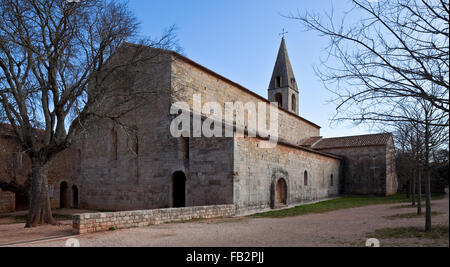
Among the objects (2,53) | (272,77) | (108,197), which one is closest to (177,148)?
(108,197)

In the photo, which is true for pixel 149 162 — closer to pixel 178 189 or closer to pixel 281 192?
pixel 178 189

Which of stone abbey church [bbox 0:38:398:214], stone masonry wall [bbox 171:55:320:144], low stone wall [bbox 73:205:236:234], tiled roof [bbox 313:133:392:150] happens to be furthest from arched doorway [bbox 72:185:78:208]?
tiled roof [bbox 313:133:392:150]

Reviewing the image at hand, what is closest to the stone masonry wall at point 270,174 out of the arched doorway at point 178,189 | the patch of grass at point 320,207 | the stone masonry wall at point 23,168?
the patch of grass at point 320,207

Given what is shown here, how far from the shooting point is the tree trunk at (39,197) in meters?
11.5

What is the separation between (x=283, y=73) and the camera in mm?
33031

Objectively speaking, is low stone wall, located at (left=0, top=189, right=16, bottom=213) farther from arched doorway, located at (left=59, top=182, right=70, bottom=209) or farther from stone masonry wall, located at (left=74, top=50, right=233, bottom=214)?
stone masonry wall, located at (left=74, top=50, right=233, bottom=214)

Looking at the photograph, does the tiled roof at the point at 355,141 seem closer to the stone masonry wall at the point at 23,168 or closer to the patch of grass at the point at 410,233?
the patch of grass at the point at 410,233

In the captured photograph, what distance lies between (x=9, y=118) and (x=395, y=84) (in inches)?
469

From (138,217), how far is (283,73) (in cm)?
2612

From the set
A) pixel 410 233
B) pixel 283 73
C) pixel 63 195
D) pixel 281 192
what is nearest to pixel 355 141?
pixel 283 73

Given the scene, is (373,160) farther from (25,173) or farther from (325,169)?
(25,173)

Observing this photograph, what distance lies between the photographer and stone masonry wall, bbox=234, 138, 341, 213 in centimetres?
1378

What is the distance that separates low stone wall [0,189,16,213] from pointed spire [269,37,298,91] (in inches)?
954
